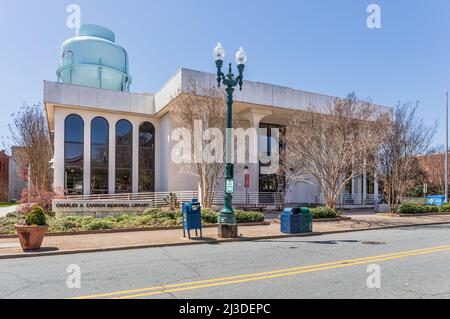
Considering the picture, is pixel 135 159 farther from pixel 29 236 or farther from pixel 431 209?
pixel 431 209

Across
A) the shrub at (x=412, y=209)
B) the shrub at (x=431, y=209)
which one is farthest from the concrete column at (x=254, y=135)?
the shrub at (x=431, y=209)

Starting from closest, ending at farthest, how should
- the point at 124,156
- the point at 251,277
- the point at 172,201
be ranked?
the point at 251,277 < the point at 172,201 < the point at 124,156

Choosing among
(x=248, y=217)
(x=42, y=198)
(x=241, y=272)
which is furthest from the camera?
(x=42, y=198)

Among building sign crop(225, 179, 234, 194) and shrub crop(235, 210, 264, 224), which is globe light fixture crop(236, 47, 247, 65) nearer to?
building sign crop(225, 179, 234, 194)

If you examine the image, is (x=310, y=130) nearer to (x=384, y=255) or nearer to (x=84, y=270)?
(x=384, y=255)

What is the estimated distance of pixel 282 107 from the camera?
26.8 m

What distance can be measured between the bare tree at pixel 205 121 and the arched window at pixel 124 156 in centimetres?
834

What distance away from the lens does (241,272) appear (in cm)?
737

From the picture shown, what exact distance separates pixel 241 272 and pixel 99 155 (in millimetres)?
22442

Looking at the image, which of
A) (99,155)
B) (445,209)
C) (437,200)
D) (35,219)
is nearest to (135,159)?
(99,155)

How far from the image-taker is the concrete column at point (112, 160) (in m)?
27.4

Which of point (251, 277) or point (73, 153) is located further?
point (73, 153)

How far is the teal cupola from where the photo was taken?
3019 cm
